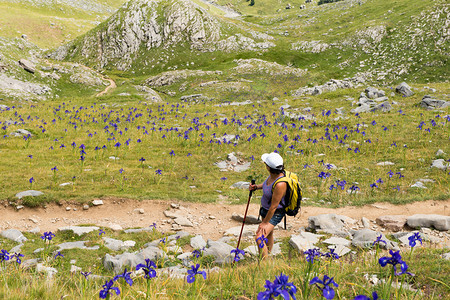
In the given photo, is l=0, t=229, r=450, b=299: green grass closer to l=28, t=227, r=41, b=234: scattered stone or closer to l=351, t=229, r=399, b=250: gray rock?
l=351, t=229, r=399, b=250: gray rock

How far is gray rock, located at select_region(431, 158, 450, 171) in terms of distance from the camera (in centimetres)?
1270

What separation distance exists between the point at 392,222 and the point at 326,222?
2.08 metres

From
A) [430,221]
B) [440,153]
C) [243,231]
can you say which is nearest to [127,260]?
[243,231]

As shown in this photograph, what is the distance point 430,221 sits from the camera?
8.25 meters

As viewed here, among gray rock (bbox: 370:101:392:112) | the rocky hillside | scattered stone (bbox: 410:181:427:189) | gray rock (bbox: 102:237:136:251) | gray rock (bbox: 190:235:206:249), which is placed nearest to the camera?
gray rock (bbox: 102:237:136:251)

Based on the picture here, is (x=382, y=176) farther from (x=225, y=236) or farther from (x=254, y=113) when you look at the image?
(x=254, y=113)

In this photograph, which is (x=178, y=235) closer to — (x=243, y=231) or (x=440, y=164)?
(x=243, y=231)

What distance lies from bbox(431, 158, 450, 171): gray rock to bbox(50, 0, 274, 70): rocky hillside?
6628cm

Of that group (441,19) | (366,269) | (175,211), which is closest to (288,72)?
(441,19)

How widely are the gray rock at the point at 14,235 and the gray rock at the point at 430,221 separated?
11703 millimetres

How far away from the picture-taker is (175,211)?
1089cm

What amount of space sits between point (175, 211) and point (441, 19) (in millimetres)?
73342

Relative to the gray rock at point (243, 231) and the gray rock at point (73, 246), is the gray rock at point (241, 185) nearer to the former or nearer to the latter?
the gray rock at point (243, 231)

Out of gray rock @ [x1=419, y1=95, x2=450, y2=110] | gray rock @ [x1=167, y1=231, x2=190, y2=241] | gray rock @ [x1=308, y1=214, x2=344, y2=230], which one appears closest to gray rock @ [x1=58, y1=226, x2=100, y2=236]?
gray rock @ [x1=167, y1=231, x2=190, y2=241]
